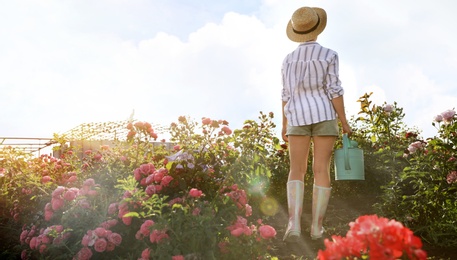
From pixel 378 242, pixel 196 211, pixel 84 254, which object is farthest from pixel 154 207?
pixel 378 242

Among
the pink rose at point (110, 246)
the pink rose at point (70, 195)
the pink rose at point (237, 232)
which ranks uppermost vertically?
the pink rose at point (70, 195)

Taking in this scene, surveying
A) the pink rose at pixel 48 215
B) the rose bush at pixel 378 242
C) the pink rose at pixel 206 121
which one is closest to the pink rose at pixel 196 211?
the pink rose at pixel 206 121

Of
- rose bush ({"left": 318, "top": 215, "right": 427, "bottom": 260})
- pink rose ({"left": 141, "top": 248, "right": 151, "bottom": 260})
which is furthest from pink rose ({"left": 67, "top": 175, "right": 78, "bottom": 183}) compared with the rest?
rose bush ({"left": 318, "top": 215, "right": 427, "bottom": 260})

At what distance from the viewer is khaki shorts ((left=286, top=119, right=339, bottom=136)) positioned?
339 centimetres

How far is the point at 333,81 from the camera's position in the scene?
346cm

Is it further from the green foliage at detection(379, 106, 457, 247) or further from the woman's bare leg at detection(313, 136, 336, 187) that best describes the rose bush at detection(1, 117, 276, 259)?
the green foliage at detection(379, 106, 457, 247)

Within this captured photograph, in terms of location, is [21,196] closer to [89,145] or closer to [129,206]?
[129,206]

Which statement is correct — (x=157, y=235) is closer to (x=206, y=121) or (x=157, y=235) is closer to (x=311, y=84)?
(x=206, y=121)

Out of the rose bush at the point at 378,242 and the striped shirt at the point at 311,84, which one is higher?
the striped shirt at the point at 311,84

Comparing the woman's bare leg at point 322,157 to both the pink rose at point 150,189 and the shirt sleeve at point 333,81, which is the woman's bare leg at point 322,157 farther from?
Result: the pink rose at point 150,189

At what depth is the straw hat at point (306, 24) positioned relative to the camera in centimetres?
369

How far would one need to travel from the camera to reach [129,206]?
2.94 meters

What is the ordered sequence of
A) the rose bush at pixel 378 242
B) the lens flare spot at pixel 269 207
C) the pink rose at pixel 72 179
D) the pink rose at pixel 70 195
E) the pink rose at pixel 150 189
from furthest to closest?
the lens flare spot at pixel 269 207
the pink rose at pixel 72 179
the pink rose at pixel 70 195
the pink rose at pixel 150 189
the rose bush at pixel 378 242

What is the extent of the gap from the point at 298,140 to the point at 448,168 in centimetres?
122
